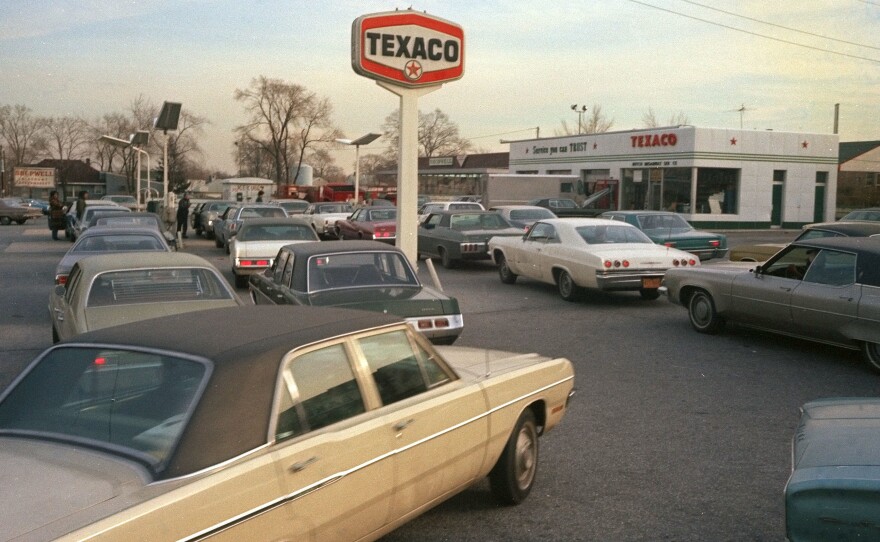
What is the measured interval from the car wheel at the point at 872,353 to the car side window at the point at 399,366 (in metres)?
6.16

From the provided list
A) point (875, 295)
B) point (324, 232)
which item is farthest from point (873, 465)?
point (324, 232)

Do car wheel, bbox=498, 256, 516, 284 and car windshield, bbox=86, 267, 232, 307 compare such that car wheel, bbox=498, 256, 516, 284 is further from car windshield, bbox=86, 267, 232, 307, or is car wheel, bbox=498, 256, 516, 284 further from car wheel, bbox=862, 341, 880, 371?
car windshield, bbox=86, 267, 232, 307

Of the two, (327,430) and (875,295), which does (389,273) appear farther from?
(327,430)

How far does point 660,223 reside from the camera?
68.0ft

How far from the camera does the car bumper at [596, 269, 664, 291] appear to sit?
13.7m

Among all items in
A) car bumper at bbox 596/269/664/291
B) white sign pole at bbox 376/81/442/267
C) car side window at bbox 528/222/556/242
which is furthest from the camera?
car side window at bbox 528/222/556/242

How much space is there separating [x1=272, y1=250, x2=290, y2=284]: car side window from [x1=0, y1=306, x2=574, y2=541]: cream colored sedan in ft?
18.8

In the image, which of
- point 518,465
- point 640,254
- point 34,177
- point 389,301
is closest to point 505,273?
point 640,254

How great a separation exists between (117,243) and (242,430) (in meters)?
11.4

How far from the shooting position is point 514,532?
489 cm

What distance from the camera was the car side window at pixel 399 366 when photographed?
4320 mm

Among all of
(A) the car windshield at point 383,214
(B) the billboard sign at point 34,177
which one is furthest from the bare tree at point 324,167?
(A) the car windshield at point 383,214

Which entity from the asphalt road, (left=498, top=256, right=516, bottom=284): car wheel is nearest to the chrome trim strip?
the asphalt road

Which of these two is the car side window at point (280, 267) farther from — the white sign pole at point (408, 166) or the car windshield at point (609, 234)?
the car windshield at point (609, 234)
